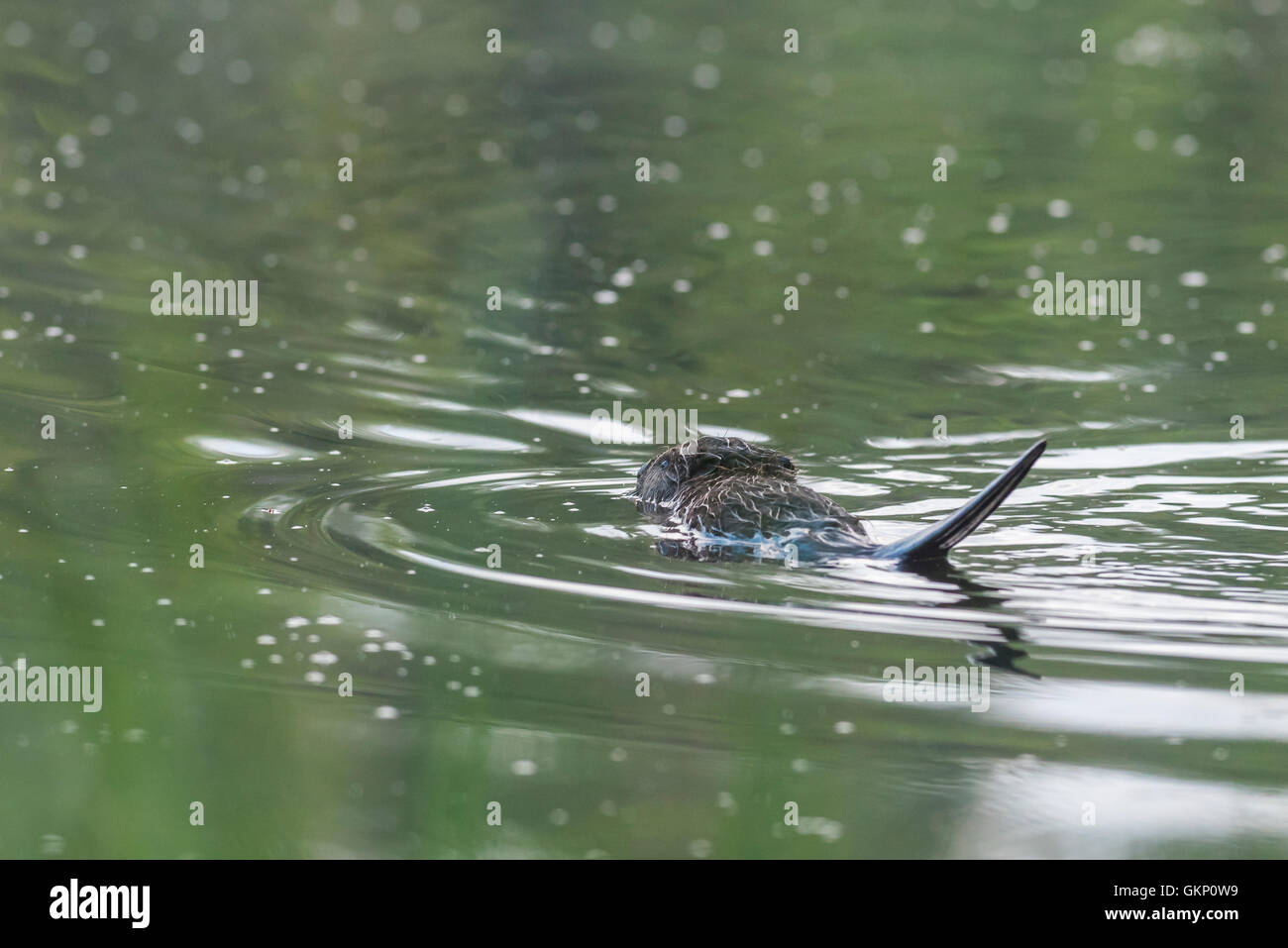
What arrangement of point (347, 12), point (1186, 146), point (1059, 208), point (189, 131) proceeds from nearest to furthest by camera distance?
point (1059, 208) < point (189, 131) < point (1186, 146) < point (347, 12)

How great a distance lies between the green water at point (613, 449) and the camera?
489cm

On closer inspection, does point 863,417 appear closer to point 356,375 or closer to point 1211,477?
point 1211,477

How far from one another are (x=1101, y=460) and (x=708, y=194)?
7995 mm

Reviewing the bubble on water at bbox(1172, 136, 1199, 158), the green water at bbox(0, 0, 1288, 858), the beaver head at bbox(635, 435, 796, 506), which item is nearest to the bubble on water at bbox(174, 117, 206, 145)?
the green water at bbox(0, 0, 1288, 858)

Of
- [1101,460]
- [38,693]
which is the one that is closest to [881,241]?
[1101,460]

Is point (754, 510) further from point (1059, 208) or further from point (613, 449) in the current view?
point (1059, 208)

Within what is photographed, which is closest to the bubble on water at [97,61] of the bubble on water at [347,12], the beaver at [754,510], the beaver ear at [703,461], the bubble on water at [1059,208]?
the bubble on water at [347,12]

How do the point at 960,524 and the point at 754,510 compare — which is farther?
the point at 754,510

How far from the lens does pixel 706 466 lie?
8.23m

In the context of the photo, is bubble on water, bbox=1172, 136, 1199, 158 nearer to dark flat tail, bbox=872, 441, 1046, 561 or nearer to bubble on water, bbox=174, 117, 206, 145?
bubble on water, bbox=174, 117, 206, 145

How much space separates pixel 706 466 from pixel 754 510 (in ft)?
2.47

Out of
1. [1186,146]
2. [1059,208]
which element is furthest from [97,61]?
[1186,146]

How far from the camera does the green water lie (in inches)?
193

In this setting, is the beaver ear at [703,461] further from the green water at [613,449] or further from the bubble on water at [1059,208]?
the bubble on water at [1059,208]
